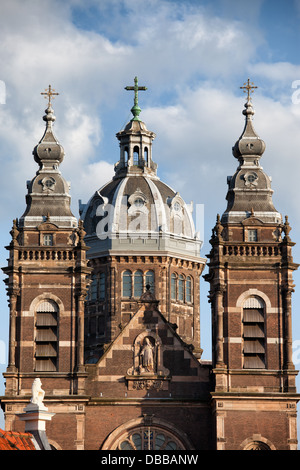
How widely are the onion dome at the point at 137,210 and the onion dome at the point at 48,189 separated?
11.5 m

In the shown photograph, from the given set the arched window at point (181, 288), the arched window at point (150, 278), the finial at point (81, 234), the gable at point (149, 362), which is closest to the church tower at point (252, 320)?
the gable at point (149, 362)

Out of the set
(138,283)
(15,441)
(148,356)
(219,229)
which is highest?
(138,283)

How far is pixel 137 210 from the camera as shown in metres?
95.1

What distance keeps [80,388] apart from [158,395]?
3.77 meters

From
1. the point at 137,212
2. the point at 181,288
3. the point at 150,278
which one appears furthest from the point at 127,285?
the point at 137,212

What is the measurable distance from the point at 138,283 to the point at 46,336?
14410mm

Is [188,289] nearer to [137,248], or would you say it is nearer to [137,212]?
[137,248]

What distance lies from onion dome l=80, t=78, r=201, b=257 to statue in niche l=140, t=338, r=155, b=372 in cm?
1417

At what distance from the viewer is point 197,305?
3733 inches

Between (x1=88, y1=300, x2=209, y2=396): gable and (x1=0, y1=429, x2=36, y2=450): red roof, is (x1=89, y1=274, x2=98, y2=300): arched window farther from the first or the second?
(x1=0, y1=429, x2=36, y2=450): red roof

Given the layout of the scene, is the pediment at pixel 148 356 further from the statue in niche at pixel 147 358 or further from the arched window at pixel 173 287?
the arched window at pixel 173 287

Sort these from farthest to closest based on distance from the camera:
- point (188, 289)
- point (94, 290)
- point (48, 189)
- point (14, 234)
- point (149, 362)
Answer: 1. point (188, 289)
2. point (94, 290)
3. point (48, 189)
4. point (14, 234)
5. point (149, 362)
